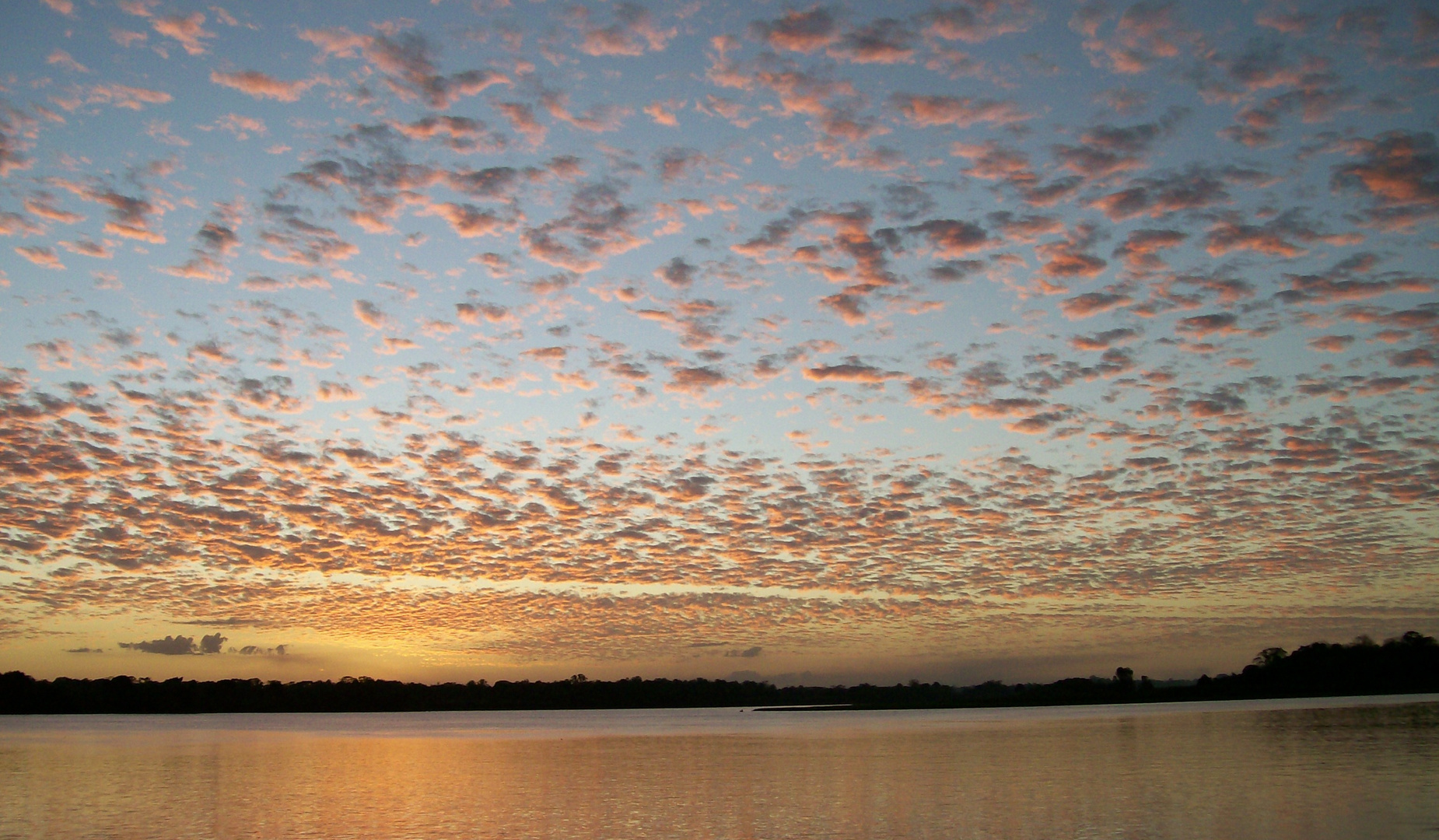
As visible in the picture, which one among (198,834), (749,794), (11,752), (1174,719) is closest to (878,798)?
(749,794)

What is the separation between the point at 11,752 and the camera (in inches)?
2287

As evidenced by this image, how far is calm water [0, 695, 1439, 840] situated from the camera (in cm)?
2344

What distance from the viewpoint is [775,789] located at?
32219 mm

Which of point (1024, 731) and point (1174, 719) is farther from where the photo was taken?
point (1174, 719)

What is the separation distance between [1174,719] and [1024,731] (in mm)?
23750

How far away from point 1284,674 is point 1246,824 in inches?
6555

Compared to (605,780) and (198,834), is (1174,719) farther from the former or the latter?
(198,834)

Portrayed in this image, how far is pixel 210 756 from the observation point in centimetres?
5431

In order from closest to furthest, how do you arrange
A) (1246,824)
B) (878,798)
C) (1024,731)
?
(1246,824) → (878,798) → (1024,731)

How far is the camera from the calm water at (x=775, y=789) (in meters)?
23.4

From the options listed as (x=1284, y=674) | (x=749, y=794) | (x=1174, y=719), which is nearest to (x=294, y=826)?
(x=749, y=794)

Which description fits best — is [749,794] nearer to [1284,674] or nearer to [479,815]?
[479,815]

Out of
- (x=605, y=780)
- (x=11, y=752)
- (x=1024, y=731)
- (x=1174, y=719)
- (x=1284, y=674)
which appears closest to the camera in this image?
(x=605, y=780)

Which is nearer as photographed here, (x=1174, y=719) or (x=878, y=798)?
(x=878, y=798)
